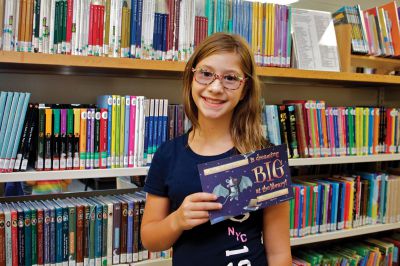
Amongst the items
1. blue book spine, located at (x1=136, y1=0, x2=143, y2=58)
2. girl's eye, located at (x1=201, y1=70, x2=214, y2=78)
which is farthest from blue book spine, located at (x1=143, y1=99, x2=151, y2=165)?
girl's eye, located at (x1=201, y1=70, x2=214, y2=78)

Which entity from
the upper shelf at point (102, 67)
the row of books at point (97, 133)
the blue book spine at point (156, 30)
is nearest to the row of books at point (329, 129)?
the upper shelf at point (102, 67)

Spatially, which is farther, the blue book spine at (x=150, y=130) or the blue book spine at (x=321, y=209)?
the blue book spine at (x=321, y=209)

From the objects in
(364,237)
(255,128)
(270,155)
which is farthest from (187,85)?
(364,237)

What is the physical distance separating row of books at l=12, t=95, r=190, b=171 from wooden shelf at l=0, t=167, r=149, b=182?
0.03m

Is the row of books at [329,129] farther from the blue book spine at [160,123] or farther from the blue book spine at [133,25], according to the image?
the blue book spine at [133,25]

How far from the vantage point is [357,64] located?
2389 mm

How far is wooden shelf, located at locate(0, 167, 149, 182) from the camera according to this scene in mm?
1362

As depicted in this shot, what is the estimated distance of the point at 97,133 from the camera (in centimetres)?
151

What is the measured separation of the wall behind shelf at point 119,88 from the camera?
5.61 feet

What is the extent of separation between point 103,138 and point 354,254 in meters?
1.70

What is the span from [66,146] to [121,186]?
0.53m

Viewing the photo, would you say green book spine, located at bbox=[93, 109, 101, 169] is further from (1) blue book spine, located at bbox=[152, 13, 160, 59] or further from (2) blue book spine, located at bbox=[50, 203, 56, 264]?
(1) blue book spine, located at bbox=[152, 13, 160, 59]

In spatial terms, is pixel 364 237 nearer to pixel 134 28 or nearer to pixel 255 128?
pixel 255 128

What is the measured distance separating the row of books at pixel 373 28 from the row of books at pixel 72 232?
1.57 meters
